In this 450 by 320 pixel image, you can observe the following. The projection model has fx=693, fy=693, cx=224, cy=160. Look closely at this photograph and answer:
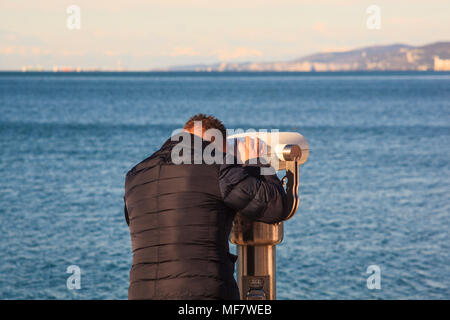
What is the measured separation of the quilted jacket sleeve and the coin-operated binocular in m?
0.16

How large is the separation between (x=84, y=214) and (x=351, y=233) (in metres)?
8.31

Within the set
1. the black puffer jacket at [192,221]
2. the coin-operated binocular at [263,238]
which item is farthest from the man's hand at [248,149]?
the black puffer jacket at [192,221]

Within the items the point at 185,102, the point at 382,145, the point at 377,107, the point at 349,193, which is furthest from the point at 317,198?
the point at 185,102

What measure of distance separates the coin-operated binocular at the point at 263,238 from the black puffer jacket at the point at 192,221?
153mm

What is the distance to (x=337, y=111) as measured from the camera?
227 ft

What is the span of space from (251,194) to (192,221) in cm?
22

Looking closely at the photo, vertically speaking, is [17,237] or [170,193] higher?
[170,193]

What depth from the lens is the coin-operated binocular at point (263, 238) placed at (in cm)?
257

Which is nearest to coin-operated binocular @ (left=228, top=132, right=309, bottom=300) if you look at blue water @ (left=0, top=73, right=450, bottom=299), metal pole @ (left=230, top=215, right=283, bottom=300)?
metal pole @ (left=230, top=215, right=283, bottom=300)

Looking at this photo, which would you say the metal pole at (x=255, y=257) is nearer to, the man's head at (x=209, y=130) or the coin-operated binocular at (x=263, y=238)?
the coin-operated binocular at (x=263, y=238)

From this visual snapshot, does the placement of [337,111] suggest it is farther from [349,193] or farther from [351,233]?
[351,233]

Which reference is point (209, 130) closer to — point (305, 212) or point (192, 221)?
point (192, 221)
